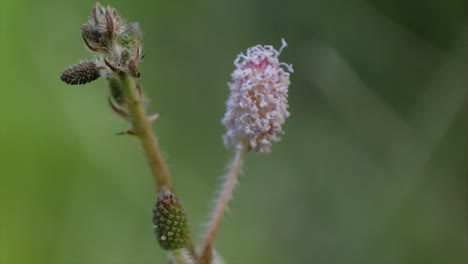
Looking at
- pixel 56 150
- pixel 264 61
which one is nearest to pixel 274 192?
pixel 56 150

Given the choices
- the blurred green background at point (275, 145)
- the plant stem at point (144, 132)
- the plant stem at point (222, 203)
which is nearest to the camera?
the plant stem at point (144, 132)

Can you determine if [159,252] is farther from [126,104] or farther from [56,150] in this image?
[126,104]

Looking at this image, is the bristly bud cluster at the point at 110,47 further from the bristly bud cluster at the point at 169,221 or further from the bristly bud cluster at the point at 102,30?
the bristly bud cluster at the point at 169,221

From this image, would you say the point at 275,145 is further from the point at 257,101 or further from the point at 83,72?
the point at 83,72

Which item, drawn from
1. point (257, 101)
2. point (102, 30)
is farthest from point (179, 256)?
point (102, 30)

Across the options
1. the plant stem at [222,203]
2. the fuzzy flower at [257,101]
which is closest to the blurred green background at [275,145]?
the plant stem at [222,203]

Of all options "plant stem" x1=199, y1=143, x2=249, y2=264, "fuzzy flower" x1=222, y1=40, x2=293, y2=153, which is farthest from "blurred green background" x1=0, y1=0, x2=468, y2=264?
"fuzzy flower" x1=222, y1=40, x2=293, y2=153

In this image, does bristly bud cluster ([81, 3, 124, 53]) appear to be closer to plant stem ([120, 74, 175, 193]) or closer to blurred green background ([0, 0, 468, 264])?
plant stem ([120, 74, 175, 193])
